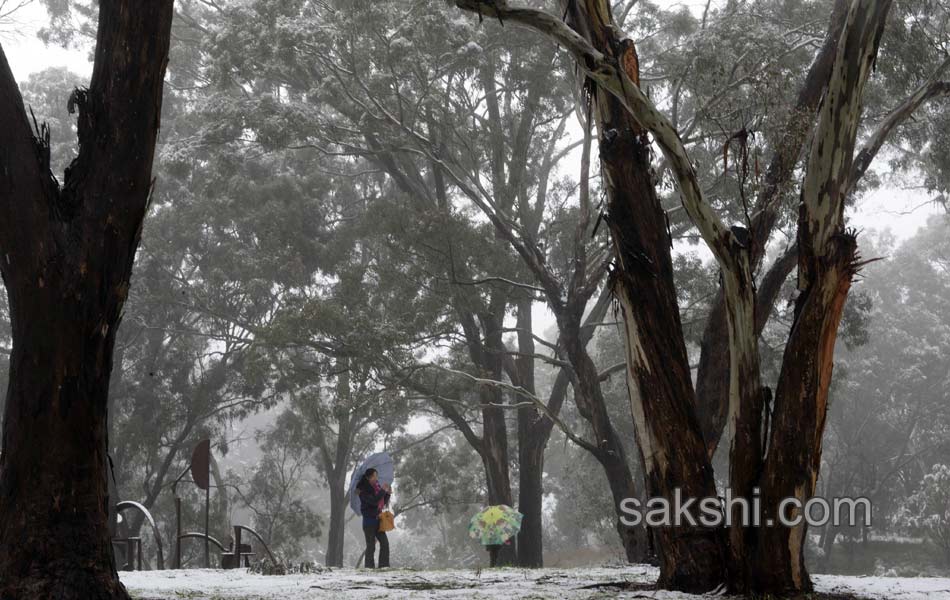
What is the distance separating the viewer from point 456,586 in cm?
634

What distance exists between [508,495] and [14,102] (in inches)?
567

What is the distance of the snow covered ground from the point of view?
5418 mm

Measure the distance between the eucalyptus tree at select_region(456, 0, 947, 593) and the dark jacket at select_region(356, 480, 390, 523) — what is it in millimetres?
6131

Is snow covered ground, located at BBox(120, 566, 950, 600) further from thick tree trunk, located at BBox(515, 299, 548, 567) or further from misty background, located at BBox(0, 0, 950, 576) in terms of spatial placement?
thick tree trunk, located at BBox(515, 299, 548, 567)

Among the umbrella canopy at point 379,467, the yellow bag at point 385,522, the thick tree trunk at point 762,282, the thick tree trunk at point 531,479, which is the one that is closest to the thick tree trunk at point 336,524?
the thick tree trunk at point 531,479

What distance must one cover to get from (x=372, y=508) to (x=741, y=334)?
692 centimetres

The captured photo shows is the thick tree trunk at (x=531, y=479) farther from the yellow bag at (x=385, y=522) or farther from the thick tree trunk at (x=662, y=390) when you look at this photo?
the thick tree trunk at (x=662, y=390)

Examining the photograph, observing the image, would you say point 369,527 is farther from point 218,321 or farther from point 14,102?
point 218,321

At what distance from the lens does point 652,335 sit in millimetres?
5898

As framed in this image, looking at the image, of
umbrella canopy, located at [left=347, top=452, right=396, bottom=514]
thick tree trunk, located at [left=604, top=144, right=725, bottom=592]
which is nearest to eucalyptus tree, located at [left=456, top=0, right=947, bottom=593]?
thick tree trunk, located at [left=604, top=144, right=725, bottom=592]

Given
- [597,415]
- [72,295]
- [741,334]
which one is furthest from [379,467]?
[72,295]

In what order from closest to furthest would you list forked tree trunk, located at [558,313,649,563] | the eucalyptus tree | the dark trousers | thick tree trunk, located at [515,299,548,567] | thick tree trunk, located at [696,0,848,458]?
the eucalyptus tree → thick tree trunk, located at [696,0,848,458] → the dark trousers → forked tree trunk, located at [558,313,649,563] → thick tree trunk, located at [515,299,548,567]

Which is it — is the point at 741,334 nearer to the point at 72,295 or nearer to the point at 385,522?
the point at 72,295

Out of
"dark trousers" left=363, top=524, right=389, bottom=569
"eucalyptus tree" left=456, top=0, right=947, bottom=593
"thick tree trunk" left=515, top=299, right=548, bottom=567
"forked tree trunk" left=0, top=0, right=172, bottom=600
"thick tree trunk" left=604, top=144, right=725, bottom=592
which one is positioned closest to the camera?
"forked tree trunk" left=0, top=0, right=172, bottom=600
